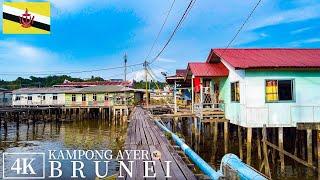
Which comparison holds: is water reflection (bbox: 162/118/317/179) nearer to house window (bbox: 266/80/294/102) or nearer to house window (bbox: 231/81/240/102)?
house window (bbox: 231/81/240/102)

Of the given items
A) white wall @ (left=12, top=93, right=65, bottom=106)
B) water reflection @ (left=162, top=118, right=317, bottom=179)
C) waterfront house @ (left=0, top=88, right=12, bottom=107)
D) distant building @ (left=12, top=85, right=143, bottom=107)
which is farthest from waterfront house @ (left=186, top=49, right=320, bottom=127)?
waterfront house @ (left=0, top=88, right=12, bottom=107)

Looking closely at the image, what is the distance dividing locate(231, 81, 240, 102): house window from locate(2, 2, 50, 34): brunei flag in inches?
464

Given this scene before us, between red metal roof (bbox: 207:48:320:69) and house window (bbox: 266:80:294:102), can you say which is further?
house window (bbox: 266:80:294:102)

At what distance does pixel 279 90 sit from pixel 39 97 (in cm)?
4861

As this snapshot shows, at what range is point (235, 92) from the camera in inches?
770

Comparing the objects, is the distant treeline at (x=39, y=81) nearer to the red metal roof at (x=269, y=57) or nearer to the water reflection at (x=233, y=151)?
the water reflection at (x=233, y=151)

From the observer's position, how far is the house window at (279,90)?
17.8m

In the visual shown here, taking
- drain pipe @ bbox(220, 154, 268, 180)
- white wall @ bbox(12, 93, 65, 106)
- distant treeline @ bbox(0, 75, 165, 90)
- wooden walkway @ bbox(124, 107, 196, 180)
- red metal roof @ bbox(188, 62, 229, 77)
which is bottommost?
wooden walkway @ bbox(124, 107, 196, 180)

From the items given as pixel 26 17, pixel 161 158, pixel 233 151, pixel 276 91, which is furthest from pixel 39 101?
pixel 161 158

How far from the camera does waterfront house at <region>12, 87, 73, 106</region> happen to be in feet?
191

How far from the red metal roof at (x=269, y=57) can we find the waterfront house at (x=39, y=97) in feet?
132

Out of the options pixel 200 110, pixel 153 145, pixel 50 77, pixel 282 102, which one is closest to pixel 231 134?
pixel 200 110

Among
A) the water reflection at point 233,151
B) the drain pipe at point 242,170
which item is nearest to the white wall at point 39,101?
the water reflection at point 233,151

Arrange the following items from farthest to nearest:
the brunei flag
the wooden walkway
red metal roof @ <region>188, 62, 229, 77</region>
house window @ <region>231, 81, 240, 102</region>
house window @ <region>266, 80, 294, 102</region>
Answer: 1. red metal roof @ <region>188, 62, 229, 77</region>
2. house window @ <region>231, 81, 240, 102</region>
3. house window @ <region>266, 80, 294, 102</region>
4. the brunei flag
5. the wooden walkway
